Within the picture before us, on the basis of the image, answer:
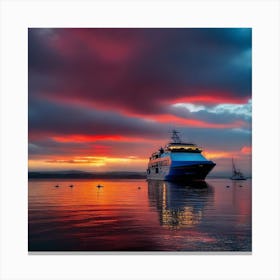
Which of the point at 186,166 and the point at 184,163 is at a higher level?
the point at 184,163

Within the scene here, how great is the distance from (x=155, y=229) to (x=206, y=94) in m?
3.94

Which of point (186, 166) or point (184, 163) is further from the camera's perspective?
point (184, 163)

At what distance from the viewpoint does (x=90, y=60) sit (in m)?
9.49

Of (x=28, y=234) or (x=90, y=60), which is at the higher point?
(x=90, y=60)
